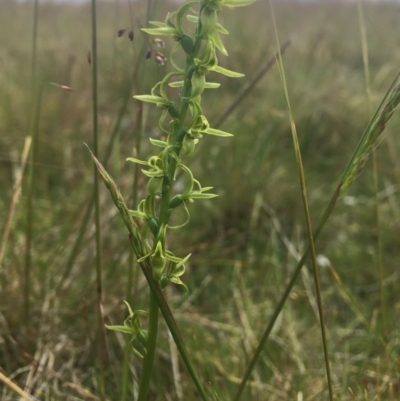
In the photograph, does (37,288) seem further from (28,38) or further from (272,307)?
(28,38)

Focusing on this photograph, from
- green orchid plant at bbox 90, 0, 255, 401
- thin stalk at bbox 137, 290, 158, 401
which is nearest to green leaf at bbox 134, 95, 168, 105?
green orchid plant at bbox 90, 0, 255, 401

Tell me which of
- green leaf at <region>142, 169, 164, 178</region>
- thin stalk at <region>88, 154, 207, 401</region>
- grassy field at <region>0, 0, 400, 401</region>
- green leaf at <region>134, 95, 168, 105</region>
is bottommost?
grassy field at <region>0, 0, 400, 401</region>

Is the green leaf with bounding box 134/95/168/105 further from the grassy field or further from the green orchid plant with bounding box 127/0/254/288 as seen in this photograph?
the grassy field

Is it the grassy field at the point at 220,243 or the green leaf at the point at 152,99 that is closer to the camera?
the green leaf at the point at 152,99

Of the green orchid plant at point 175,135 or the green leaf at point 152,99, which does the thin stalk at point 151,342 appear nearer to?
the green orchid plant at point 175,135

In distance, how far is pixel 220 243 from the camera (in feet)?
5.49

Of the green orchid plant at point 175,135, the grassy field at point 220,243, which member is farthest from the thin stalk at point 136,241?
the grassy field at point 220,243

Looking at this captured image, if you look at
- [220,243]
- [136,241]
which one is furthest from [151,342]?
[220,243]

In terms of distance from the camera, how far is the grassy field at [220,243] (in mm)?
974

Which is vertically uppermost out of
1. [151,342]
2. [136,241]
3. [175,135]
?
[175,135]

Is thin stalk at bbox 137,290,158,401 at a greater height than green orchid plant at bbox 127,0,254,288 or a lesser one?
lesser

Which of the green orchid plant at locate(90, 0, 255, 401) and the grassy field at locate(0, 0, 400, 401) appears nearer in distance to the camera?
the green orchid plant at locate(90, 0, 255, 401)

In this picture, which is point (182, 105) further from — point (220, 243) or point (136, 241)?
point (220, 243)

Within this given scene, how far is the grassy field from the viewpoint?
97 centimetres
